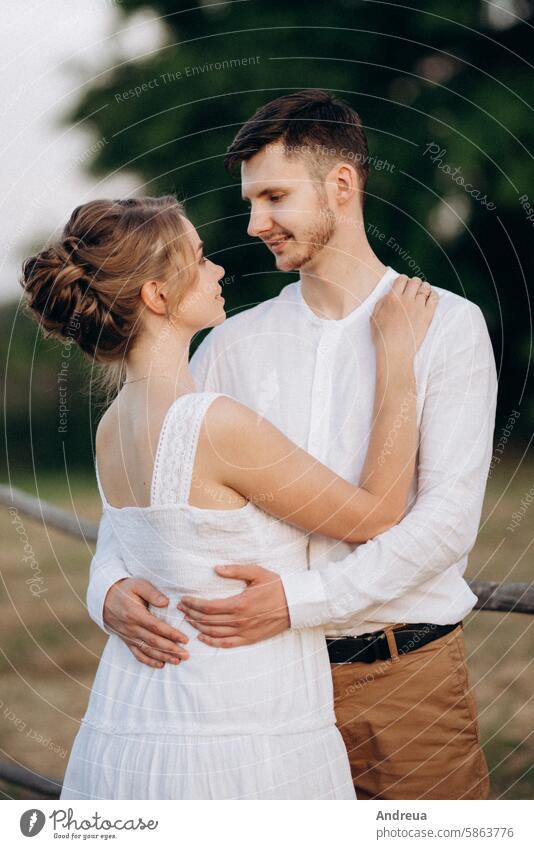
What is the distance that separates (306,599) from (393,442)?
404 mm

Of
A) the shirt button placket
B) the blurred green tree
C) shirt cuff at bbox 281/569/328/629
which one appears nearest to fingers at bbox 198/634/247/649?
shirt cuff at bbox 281/569/328/629

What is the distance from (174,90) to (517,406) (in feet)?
15.0

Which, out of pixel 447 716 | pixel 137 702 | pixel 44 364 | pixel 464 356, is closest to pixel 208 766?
pixel 137 702

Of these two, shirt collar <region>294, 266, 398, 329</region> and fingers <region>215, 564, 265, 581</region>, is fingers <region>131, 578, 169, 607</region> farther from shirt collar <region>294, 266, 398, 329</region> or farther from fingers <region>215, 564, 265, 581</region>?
shirt collar <region>294, 266, 398, 329</region>

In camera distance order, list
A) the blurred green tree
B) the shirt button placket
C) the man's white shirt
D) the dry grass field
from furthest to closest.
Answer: the blurred green tree < the dry grass field < the shirt button placket < the man's white shirt

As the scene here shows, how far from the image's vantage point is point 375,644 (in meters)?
2.60

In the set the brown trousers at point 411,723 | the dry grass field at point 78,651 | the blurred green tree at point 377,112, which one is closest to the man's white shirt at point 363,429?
the brown trousers at point 411,723

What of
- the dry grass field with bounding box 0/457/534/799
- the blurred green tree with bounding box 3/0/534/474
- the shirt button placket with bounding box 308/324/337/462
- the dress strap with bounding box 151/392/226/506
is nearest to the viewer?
the dress strap with bounding box 151/392/226/506

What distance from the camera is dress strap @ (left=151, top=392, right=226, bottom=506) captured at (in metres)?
2.31

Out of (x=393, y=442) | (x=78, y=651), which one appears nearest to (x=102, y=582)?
(x=393, y=442)

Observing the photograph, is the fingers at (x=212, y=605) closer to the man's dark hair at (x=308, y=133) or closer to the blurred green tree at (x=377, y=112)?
the man's dark hair at (x=308, y=133)

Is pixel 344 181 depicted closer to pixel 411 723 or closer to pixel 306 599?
pixel 306 599

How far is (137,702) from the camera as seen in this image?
242 cm

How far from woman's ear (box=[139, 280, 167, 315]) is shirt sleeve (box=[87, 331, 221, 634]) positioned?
1.26ft
